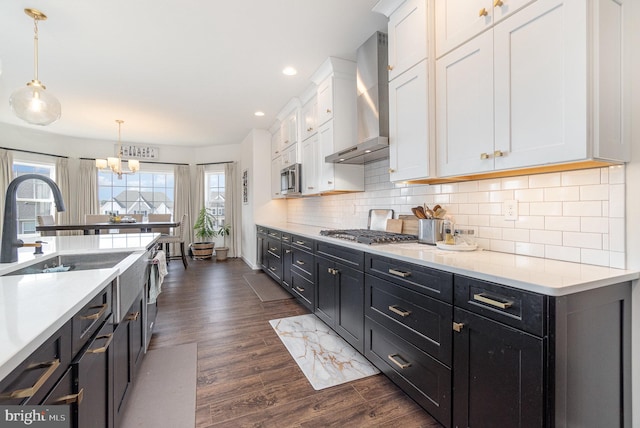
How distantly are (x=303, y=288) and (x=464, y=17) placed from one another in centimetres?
265

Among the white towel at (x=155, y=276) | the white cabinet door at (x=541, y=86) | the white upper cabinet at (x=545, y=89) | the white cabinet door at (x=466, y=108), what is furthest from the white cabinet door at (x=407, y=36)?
the white towel at (x=155, y=276)

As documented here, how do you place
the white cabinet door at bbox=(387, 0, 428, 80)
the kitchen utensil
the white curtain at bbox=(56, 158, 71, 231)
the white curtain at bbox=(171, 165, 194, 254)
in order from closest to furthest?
the white cabinet door at bbox=(387, 0, 428, 80)
the kitchen utensil
the white curtain at bbox=(56, 158, 71, 231)
the white curtain at bbox=(171, 165, 194, 254)

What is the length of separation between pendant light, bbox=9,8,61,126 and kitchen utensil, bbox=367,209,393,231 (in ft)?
9.39

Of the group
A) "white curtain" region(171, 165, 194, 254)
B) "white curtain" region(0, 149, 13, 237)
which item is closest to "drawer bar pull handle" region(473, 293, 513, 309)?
"white curtain" region(171, 165, 194, 254)

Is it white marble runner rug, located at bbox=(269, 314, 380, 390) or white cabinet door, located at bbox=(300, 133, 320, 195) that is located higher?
white cabinet door, located at bbox=(300, 133, 320, 195)

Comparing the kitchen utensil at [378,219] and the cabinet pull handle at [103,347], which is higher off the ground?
the kitchen utensil at [378,219]

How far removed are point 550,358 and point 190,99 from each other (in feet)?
14.8

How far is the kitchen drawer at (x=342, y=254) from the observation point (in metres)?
2.14

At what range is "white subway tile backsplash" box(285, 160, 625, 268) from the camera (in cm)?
133

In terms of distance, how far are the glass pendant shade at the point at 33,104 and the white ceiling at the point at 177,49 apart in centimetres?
62

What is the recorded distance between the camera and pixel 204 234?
21.3 feet

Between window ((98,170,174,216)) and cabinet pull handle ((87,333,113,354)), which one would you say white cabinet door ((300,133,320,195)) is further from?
window ((98,170,174,216))

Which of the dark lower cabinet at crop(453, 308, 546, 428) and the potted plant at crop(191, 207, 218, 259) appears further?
the potted plant at crop(191, 207, 218, 259)

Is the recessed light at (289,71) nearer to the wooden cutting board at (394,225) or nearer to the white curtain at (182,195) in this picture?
the wooden cutting board at (394,225)
